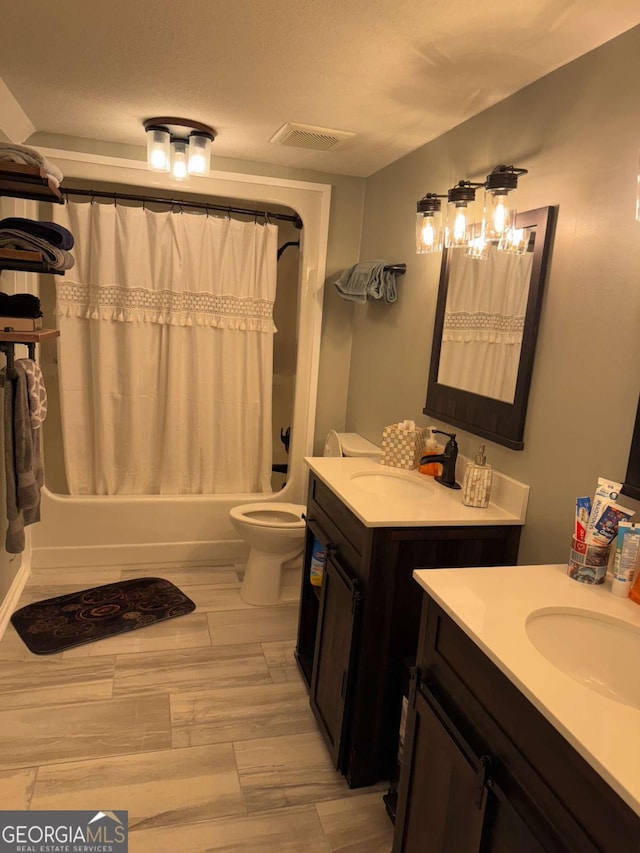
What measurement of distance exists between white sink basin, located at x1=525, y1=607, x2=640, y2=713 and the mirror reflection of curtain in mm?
821

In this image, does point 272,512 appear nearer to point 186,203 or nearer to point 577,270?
point 186,203

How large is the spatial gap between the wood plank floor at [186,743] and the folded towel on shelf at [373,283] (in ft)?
5.44

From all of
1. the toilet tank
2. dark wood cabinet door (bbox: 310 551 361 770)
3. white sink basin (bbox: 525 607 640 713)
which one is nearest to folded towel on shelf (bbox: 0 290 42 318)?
dark wood cabinet door (bbox: 310 551 361 770)

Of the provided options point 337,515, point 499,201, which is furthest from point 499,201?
point 337,515

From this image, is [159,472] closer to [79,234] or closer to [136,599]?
[136,599]

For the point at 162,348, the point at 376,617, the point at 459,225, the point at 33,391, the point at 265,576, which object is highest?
the point at 459,225

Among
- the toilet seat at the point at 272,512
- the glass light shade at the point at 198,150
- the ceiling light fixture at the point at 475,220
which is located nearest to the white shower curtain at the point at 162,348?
the toilet seat at the point at 272,512

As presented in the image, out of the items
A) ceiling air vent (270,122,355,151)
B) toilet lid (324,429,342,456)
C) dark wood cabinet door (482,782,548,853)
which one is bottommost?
dark wood cabinet door (482,782,548,853)

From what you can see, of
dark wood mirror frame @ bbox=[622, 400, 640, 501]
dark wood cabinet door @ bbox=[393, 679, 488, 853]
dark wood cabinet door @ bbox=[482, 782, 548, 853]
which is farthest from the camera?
dark wood mirror frame @ bbox=[622, 400, 640, 501]

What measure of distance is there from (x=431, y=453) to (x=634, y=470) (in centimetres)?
97

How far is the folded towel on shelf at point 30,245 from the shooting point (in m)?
2.16

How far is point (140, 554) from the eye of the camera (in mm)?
3402

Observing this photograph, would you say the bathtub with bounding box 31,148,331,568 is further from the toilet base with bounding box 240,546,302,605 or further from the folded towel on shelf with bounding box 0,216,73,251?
the folded towel on shelf with bounding box 0,216,73,251

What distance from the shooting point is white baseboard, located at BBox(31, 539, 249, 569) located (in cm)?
327
